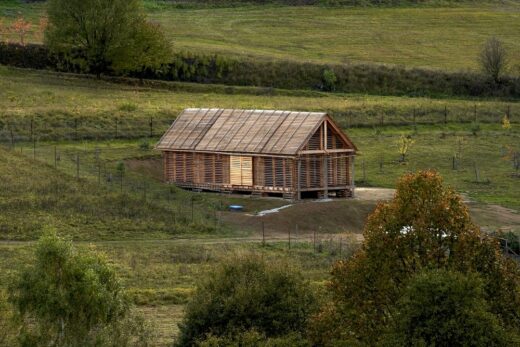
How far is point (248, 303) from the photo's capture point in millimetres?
34125

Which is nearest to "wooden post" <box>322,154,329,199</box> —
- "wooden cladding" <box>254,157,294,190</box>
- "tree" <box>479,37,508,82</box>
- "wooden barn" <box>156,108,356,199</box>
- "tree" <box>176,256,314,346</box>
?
"wooden barn" <box>156,108,356,199</box>

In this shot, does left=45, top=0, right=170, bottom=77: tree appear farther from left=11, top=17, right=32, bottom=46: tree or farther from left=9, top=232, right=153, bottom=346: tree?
left=9, top=232, right=153, bottom=346: tree

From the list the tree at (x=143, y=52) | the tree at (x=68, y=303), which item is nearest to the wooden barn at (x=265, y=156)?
the tree at (x=143, y=52)

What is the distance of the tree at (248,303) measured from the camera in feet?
112

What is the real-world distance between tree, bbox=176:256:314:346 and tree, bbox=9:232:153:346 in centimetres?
148

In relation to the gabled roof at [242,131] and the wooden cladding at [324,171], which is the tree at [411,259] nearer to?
the gabled roof at [242,131]

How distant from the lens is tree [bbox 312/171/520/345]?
101 ft

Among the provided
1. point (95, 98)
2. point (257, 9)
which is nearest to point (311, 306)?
point (95, 98)

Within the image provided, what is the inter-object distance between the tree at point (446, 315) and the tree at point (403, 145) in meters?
40.9

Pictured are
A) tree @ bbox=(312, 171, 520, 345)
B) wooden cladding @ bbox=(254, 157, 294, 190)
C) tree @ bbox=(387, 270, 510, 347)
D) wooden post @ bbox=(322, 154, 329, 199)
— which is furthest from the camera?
wooden post @ bbox=(322, 154, 329, 199)

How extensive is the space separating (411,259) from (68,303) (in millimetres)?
7565

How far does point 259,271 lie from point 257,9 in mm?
90943

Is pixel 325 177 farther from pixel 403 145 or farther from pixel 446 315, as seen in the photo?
pixel 446 315

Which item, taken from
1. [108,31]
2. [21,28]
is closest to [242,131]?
[108,31]
